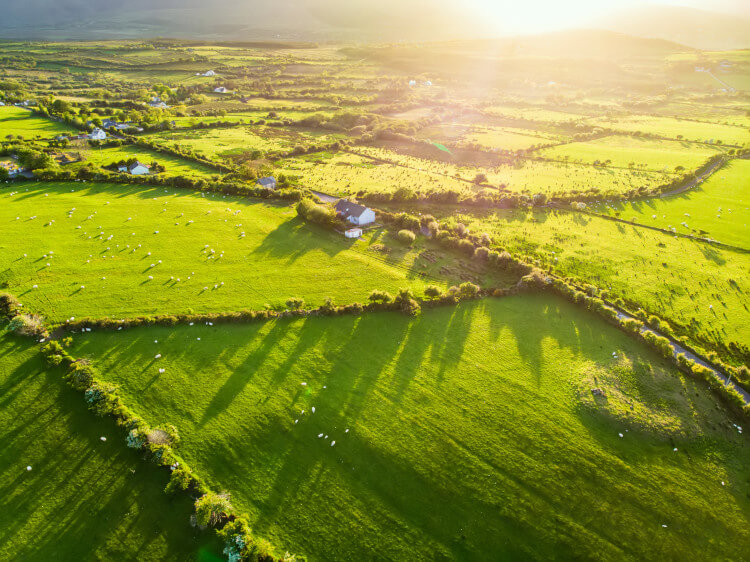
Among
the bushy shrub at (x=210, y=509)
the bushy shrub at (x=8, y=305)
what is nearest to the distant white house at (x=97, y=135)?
the bushy shrub at (x=8, y=305)

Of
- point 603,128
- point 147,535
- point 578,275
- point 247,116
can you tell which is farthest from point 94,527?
point 603,128

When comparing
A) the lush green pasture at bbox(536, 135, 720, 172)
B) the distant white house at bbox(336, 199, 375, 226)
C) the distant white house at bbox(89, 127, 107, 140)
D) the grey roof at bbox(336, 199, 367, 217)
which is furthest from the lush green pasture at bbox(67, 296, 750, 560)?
the distant white house at bbox(89, 127, 107, 140)

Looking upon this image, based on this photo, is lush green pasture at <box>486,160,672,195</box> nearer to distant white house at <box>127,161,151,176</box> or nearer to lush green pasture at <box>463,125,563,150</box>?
lush green pasture at <box>463,125,563,150</box>

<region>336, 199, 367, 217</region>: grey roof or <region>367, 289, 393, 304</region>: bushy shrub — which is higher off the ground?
<region>336, 199, 367, 217</region>: grey roof

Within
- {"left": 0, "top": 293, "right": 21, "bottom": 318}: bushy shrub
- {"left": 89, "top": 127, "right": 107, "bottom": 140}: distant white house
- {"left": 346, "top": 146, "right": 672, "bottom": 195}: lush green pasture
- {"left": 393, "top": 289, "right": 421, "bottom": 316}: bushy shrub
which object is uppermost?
{"left": 346, "top": 146, "right": 672, "bottom": 195}: lush green pasture

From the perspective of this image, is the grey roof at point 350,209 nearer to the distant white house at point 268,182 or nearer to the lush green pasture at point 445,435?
the distant white house at point 268,182

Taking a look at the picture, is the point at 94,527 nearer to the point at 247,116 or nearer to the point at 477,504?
the point at 477,504

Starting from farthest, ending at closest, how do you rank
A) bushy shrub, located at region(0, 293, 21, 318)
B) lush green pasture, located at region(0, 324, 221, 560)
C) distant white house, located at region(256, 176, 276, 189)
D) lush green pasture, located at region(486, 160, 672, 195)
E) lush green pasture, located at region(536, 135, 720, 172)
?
lush green pasture, located at region(536, 135, 720, 172), lush green pasture, located at region(486, 160, 672, 195), distant white house, located at region(256, 176, 276, 189), bushy shrub, located at region(0, 293, 21, 318), lush green pasture, located at region(0, 324, 221, 560)
